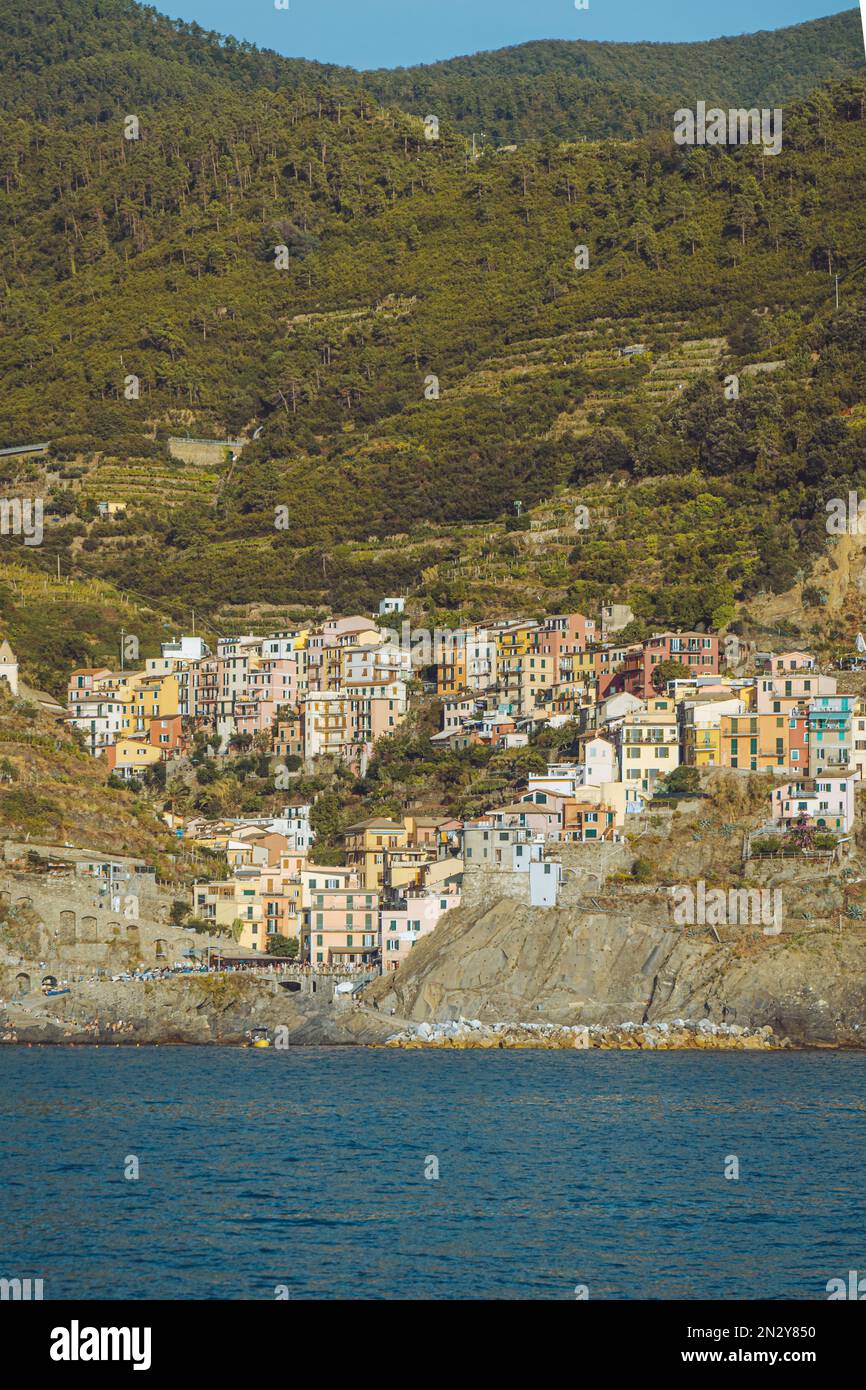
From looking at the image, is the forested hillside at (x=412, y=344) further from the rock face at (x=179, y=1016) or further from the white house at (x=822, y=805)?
the rock face at (x=179, y=1016)

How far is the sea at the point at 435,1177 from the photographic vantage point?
2820 cm

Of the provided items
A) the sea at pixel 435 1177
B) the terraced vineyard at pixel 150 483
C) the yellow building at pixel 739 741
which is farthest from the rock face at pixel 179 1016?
the terraced vineyard at pixel 150 483

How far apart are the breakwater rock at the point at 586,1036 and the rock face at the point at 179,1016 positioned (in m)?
1.61

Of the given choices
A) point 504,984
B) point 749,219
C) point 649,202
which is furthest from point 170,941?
point 649,202

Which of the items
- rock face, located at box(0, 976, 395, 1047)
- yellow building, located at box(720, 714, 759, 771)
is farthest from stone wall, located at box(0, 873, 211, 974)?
yellow building, located at box(720, 714, 759, 771)

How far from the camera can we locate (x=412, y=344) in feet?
486

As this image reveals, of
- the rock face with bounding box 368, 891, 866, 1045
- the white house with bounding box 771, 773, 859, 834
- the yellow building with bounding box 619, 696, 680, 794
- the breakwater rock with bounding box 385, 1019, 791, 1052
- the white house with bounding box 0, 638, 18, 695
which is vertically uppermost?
the white house with bounding box 0, 638, 18, 695

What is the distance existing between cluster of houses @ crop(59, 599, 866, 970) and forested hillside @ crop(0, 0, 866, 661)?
7.31m

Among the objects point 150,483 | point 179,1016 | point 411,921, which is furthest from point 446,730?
point 150,483

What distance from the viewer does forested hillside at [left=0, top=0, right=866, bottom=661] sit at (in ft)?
370

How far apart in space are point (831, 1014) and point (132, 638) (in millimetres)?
55567

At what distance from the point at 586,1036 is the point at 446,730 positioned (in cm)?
3049

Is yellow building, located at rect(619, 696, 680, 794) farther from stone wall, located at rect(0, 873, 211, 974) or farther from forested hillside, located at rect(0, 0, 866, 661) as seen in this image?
forested hillside, located at rect(0, 0, 866, 661)

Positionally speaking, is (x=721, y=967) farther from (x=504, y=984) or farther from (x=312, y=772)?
(x=312, y=772)
